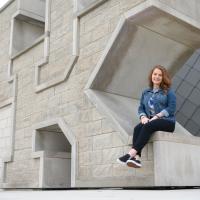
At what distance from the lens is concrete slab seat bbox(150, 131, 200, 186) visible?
5.53 m

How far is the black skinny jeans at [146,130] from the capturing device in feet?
17.5

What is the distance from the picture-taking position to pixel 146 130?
17.7 ft

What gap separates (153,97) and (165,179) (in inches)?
51.8

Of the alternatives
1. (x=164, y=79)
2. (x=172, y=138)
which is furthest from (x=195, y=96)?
(x=172, y=138)

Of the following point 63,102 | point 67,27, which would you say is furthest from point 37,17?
point 63,102

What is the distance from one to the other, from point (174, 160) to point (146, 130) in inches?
29.9

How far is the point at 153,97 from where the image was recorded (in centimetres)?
584

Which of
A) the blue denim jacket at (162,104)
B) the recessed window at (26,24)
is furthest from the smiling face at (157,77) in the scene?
the recessed window at (26,24)

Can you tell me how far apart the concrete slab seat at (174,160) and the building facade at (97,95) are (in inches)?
0.6

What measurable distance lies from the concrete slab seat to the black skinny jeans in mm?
110

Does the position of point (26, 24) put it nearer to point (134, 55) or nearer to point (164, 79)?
point (134, 55)
